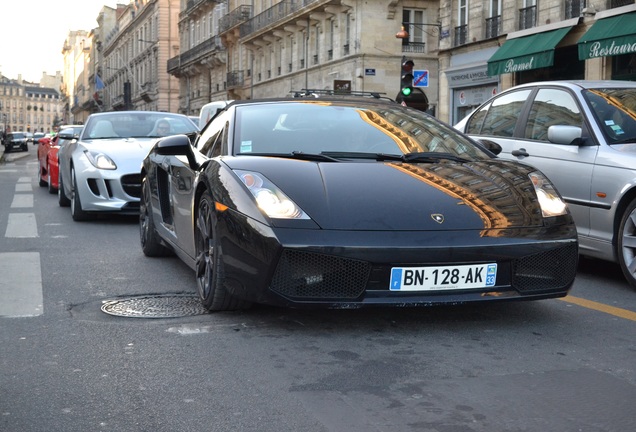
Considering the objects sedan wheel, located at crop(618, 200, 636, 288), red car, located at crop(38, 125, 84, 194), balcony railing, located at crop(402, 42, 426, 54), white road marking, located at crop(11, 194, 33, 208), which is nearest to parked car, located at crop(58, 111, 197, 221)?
white road marking, located at crop(11, 194, 33, 208)

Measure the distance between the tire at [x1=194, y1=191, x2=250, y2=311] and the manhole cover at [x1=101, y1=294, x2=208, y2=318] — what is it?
4.9 inches

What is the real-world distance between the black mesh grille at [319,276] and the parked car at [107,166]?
6.48m

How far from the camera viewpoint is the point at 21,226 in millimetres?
10492

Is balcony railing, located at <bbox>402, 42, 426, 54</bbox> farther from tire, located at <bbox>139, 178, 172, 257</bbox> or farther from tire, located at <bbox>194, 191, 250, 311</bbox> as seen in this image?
tire, located at <bbox>194, 191, 250, 311</bbox>

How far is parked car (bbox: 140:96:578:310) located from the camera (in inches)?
179

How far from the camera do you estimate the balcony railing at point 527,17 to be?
1026 inches

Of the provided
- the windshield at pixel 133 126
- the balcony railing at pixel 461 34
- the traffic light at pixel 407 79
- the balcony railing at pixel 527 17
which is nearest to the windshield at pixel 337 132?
the windshield at pixel 133 126

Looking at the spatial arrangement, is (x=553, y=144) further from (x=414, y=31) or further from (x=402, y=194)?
(x=414, y=31)

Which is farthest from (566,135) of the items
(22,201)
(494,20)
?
(494,20)

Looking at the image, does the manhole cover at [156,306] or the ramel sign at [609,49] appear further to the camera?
the ramel sign at [609,49]

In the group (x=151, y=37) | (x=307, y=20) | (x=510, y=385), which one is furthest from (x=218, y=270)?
(x=151, y=37)

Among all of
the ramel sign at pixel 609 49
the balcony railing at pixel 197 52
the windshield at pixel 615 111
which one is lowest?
the windshield at pixel 615 111

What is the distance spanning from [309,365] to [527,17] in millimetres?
23940

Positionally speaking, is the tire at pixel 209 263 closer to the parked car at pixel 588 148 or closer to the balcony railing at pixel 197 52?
the parked car at pixel 588 148
